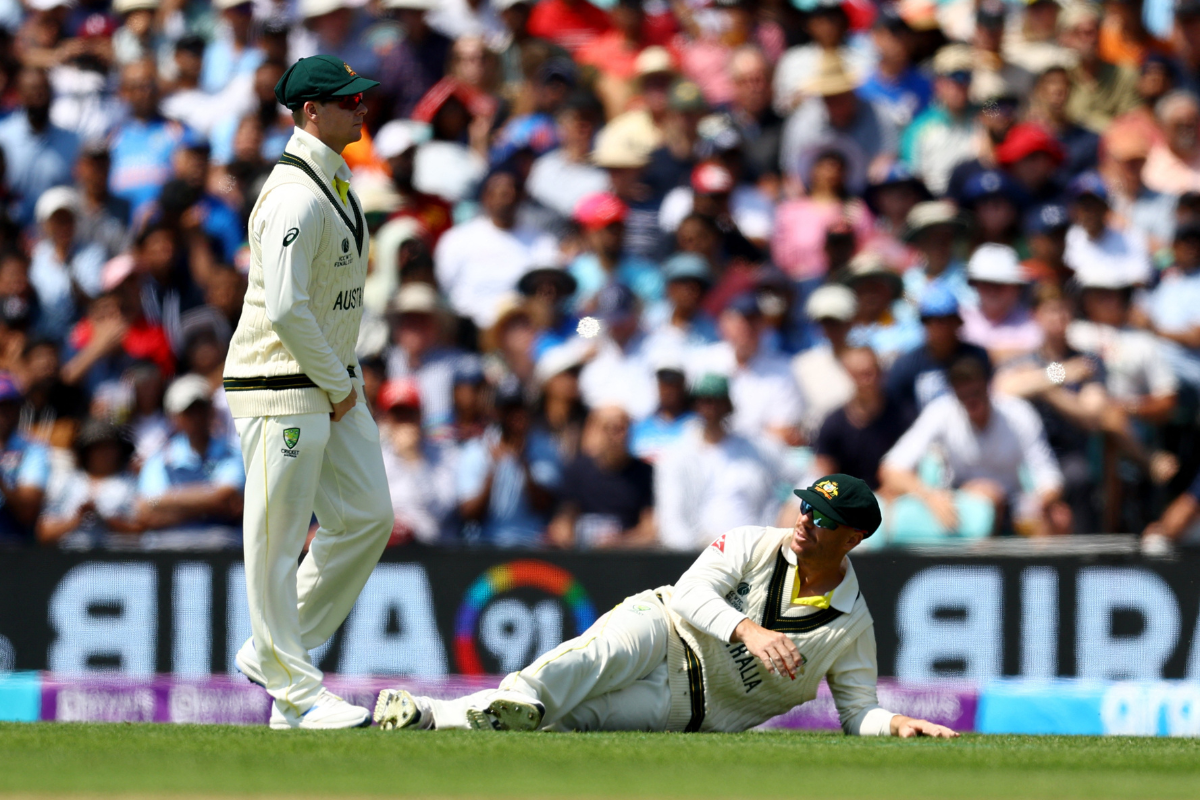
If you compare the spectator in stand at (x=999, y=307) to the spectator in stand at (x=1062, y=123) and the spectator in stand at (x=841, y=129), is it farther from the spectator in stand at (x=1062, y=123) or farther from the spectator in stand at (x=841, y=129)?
the spectator in stand at (x=841, y=129)

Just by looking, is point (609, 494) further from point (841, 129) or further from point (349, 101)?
point (349, 101)

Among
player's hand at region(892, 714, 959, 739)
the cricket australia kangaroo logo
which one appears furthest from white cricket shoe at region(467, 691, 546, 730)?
player's hand at region(892, 714, 959, 739)

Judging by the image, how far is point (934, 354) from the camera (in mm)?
8836

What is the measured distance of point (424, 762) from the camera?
4.58 metres

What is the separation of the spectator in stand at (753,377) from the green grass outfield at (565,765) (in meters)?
3.58

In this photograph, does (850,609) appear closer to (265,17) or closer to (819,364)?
(819,364)

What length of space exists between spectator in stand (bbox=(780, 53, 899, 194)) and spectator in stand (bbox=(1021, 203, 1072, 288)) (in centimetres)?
134

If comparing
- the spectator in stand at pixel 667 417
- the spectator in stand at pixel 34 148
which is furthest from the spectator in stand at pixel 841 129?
the spectator in stand at pixel 34 148

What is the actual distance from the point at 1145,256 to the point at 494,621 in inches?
177

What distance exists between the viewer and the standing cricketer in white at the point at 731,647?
18.6 feet

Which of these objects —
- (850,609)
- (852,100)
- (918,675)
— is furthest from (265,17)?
(850,609)

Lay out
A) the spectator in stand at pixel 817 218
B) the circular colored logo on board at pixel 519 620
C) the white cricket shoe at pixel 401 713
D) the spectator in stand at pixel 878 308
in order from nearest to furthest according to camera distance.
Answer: the white cricket shoe at pixel 401 713
the circular colored logo on board at pixel 519 620
the spectator in stand at pixel 878 308
the spectator in stand at pixel 817 218

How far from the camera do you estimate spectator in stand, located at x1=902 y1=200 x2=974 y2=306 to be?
31.7 feet

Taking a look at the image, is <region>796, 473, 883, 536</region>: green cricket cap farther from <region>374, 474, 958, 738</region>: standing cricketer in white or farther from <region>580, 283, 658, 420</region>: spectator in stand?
<region>580, 283, 658, 420</region>: spectator in stand
